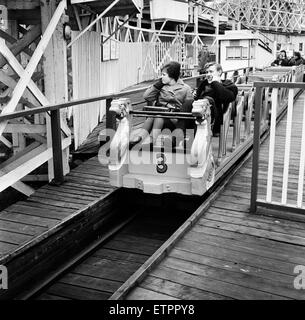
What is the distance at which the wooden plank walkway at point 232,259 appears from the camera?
A: 315cm

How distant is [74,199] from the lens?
5188mm

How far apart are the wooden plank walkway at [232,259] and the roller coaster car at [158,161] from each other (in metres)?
0.38

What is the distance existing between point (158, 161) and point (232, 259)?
1.68 meters

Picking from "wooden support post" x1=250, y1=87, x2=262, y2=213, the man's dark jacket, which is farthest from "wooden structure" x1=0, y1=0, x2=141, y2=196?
"wooden support post" x1=250, y1=87, x2=262, y2=213

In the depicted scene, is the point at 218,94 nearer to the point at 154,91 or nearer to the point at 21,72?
the point at 154,91

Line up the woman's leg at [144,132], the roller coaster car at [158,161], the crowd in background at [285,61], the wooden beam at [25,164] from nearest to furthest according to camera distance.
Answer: the roller coaster car at [158,161] < the wooden beam at [25,164] < the woman's leg at [144,132] < the crowd in background at [285,61]

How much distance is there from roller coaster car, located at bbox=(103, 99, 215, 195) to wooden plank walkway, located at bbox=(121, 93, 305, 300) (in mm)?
383

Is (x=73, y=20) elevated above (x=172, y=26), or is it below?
below

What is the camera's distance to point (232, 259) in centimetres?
363

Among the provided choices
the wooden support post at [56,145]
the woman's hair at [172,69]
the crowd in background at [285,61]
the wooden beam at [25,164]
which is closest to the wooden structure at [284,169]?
the woman's hair at [172,69]

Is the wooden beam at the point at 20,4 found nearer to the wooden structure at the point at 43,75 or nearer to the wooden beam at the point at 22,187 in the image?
the wooden structure at the point at 43,75

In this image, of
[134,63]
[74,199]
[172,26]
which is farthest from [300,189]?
[172,26]
